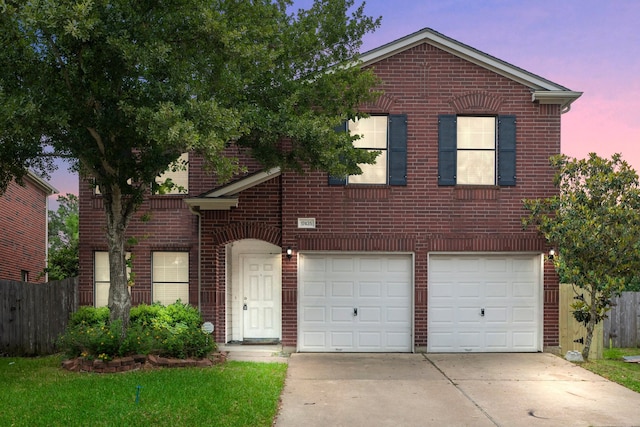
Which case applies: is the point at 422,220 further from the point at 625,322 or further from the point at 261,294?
the point at 625,322

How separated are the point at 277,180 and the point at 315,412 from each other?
682 centimetres

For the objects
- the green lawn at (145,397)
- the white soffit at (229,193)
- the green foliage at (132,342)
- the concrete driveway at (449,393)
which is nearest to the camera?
the green lawn at (145,397)

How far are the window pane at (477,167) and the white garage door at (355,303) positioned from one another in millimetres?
2316

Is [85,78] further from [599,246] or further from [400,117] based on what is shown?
[599,246]

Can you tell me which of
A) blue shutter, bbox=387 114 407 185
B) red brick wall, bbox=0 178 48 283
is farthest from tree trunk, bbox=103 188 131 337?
red brick wall, bbox=0 178 48 283

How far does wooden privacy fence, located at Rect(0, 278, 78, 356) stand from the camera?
14844 mm

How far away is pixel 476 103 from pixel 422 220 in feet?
9.60

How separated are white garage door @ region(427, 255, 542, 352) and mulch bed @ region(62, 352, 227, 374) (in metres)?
→ 5.48

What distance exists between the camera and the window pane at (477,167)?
47.3 feet

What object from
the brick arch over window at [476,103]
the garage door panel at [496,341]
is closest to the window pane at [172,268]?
the garage door panel at [496,341]

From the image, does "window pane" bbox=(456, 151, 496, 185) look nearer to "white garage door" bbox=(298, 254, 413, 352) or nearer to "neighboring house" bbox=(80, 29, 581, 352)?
"neighboring house" bbox=(80, 29, 581, 352)

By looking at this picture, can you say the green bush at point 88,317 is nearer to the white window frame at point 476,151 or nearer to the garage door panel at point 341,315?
the garage door panel at point 341,315

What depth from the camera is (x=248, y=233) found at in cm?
1457

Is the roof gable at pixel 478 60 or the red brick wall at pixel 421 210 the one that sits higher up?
the roof gable at pixel 478 60
